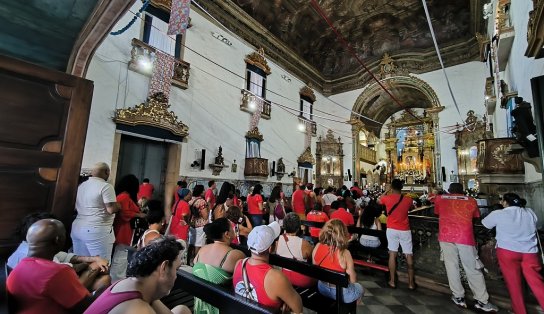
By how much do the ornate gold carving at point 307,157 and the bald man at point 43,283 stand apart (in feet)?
38.9

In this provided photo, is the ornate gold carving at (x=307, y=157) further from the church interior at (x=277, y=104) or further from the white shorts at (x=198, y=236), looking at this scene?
the white shorts at (x=198, y=236)

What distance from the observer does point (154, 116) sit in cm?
698

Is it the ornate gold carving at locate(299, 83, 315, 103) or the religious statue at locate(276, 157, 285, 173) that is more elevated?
the ornate gold carving at locate(299, 83, 315, 103)

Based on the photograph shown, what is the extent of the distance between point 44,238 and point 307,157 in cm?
1246

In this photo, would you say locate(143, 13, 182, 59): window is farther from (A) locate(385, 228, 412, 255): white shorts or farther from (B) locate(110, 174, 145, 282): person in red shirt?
(A) locate(385, 228, 412, 255): white shorts

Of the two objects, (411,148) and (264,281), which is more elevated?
(411,148)

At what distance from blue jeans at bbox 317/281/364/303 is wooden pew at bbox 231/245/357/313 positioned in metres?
0.04

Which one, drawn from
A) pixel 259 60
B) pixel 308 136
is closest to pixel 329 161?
pixel 308 136

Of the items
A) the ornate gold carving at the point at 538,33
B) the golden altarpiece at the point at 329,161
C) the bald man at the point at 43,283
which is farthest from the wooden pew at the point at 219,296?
the golden altarpiece at the point at 329,161

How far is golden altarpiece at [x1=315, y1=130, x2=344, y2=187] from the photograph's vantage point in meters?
14.3

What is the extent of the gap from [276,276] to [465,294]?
10.7 ft

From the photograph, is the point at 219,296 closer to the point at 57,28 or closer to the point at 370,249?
the point at 57,28

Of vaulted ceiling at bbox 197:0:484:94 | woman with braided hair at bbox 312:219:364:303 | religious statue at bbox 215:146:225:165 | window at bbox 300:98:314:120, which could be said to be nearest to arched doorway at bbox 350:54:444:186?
vaulted ceiling at bbox 197:0:484:94

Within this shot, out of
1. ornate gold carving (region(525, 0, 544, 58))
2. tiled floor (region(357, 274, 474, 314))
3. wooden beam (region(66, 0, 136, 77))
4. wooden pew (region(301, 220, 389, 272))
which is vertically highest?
wooden beam (region(66, 0, 136, 77))
